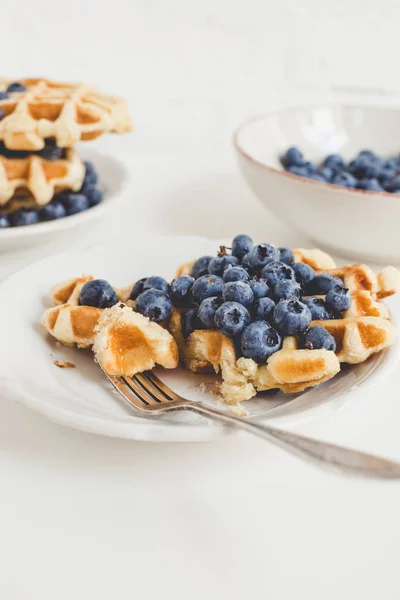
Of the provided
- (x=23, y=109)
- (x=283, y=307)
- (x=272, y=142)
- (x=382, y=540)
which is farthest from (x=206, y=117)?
(x=382, y=540)

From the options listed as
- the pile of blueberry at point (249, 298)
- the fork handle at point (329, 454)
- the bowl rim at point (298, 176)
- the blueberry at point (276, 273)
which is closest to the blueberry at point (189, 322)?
the pile of blueberry at point (249, 298)

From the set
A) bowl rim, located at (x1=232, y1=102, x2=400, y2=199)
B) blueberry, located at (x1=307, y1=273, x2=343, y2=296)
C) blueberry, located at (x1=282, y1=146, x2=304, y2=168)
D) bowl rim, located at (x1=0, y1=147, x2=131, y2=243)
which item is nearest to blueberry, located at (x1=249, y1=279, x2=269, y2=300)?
blueberry, located at (x1=307, y1=273, x2=343, y2=296)

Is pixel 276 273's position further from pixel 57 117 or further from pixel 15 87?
pixel 15 87

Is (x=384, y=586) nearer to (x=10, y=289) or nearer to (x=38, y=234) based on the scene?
(x=10, y=289)

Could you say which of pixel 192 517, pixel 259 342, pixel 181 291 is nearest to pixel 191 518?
pixel 192 517

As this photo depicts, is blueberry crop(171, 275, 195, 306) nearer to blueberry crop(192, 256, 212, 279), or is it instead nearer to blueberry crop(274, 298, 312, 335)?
blueberry crop(192, 256, 212, 279)
